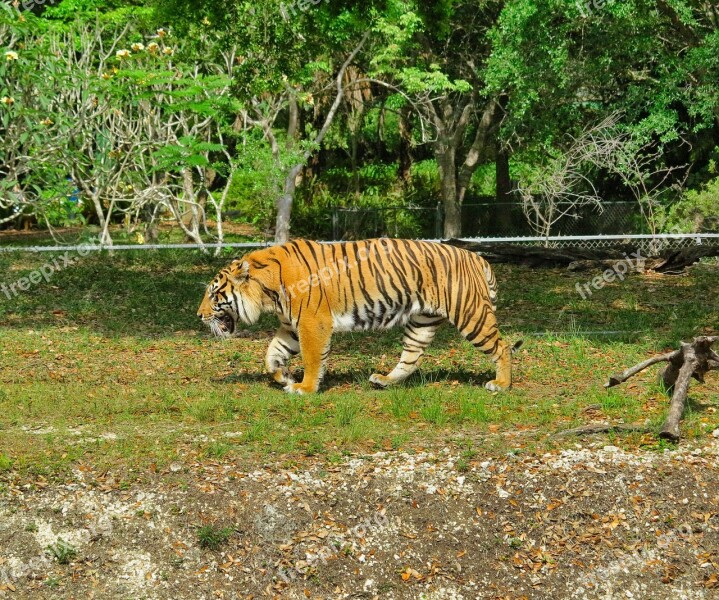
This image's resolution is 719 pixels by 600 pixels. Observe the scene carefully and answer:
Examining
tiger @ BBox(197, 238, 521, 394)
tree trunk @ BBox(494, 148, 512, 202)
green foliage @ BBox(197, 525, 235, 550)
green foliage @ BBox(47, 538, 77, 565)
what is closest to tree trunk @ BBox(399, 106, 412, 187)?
tree trunk @ BBox(494, 148, 512, 202)

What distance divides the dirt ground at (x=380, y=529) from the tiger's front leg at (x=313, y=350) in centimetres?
184

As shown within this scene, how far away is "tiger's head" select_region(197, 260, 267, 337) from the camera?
9469mm

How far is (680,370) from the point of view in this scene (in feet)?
28.0

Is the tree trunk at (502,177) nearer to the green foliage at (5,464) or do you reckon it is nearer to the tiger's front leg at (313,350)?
the tiger's front leg at (313,350)

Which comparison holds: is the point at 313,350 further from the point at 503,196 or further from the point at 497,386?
the point at 503,196

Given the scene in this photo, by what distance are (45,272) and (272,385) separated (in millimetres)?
7942

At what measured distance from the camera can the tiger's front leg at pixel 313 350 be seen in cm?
934

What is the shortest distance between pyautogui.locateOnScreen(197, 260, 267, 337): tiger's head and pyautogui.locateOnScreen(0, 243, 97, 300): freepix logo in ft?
20.9

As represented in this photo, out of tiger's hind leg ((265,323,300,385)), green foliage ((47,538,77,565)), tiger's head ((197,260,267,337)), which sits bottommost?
green foliage ((47,538,77,565))

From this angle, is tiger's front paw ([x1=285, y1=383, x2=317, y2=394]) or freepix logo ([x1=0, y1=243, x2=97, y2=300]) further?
freepix logo ([x1=0, y1=243, x2=97, y2=300])

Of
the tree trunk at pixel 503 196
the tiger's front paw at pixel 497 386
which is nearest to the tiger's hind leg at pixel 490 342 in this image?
the tiger's front paw at pixel 497 386

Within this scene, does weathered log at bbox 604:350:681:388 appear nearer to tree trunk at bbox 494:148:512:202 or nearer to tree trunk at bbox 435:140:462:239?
tree trunk at bbox 435:140:462:239

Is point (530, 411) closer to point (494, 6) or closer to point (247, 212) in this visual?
point (494, 6)

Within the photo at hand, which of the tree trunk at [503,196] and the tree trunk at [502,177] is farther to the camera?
the tree trunk at [502,177]
